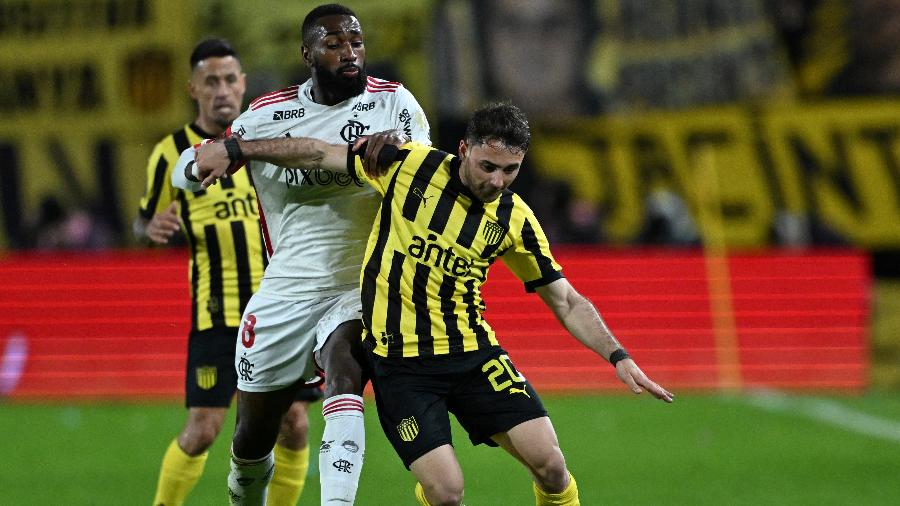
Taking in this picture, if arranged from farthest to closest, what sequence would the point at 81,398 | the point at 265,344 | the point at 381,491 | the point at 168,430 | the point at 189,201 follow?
the point at 81,398
the point at 168,430
the point at 381,491
the point at 189,201
the point at 265,344

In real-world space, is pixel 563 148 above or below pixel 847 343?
above

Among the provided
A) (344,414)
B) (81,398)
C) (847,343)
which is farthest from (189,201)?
(847,343)

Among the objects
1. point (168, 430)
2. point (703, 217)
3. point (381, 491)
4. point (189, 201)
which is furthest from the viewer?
point (703, 217)

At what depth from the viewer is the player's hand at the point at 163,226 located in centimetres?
762

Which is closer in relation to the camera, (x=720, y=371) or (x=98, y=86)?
(x=720, y=371)

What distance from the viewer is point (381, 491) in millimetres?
9352

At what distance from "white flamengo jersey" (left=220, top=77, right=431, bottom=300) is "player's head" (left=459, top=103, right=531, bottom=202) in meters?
0.56

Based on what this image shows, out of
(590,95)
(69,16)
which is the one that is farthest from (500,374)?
(69,16)

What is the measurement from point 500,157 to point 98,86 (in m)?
13.9

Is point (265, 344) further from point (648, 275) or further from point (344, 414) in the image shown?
point (648, 275)

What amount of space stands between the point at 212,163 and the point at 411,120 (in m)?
0.99

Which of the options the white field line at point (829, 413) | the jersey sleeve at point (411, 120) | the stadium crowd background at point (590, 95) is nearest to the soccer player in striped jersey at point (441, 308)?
the jersey sleeve at point (411, 120)

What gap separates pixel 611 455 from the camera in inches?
439

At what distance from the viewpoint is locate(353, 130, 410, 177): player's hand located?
630cm
